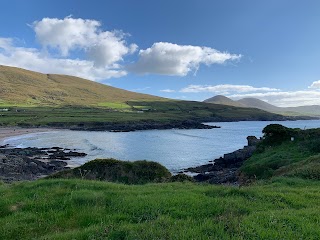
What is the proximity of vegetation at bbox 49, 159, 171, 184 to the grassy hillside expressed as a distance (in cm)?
995

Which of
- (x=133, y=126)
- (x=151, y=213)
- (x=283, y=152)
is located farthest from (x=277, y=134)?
(x=133, y=126)

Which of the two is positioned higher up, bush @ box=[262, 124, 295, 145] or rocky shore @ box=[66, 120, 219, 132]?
bush @ box=[262, 124, 295, 145]

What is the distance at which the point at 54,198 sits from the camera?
40.1 feet

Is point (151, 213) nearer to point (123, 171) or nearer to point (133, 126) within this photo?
point (123, 171)

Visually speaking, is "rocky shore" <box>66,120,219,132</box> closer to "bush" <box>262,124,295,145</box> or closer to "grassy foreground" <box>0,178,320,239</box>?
"bush" <box>262,124,295,145</box>

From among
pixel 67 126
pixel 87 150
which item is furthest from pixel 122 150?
pixel 67 126

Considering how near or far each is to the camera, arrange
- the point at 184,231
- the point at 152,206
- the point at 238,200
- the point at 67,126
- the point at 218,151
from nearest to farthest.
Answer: the point at 184,231 → the point at 152,206 → the point at 238,200 → the point at 218,151 → the point at 67,126

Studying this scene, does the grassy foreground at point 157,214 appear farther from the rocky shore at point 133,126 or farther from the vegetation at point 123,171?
the rocky shore at point 133,126

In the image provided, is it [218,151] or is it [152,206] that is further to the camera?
[218,151]

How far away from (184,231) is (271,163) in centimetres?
2686

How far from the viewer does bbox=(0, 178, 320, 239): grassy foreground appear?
325 inches

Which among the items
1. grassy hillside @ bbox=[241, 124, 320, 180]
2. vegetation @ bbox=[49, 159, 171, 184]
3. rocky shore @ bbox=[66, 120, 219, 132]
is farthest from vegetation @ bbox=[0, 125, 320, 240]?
rocky shore @ bbox=[66, 120, 219, 132]

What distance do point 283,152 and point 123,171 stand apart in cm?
1887

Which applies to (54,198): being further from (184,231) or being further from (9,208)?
(184,231)
